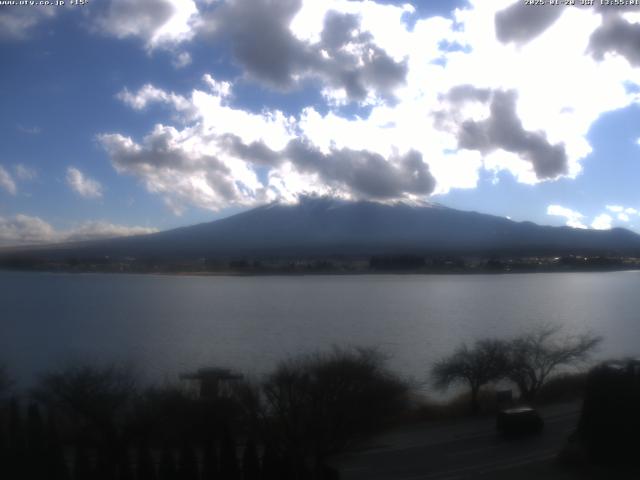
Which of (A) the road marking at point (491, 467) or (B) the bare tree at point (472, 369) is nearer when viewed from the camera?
(A) the road marking at point (491, 467)

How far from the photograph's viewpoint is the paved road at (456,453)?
834cm

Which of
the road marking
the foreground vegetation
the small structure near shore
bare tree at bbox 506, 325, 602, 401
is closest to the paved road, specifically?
the road marking

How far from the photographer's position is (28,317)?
78.1ft

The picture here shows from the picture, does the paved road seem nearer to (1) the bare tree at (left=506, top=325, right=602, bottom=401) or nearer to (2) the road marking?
(2) the road marking

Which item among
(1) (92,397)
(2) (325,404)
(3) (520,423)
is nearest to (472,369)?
(3) (520,423)

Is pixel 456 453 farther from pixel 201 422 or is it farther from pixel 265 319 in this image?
pixel 265 319

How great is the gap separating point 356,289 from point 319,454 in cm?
3404

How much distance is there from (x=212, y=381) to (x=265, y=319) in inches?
538

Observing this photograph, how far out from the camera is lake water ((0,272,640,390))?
16562mm

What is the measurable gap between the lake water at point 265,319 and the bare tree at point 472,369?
2.70 ft

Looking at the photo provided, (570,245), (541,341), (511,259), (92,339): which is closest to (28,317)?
(92,339)

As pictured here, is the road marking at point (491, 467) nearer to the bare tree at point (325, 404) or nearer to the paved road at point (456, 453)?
the paved road at point (456, 453)

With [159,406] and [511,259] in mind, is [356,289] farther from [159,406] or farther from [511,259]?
[159,406]

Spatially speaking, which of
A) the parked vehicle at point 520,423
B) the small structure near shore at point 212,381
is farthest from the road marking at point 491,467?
the small structure near shore at point 212,381
